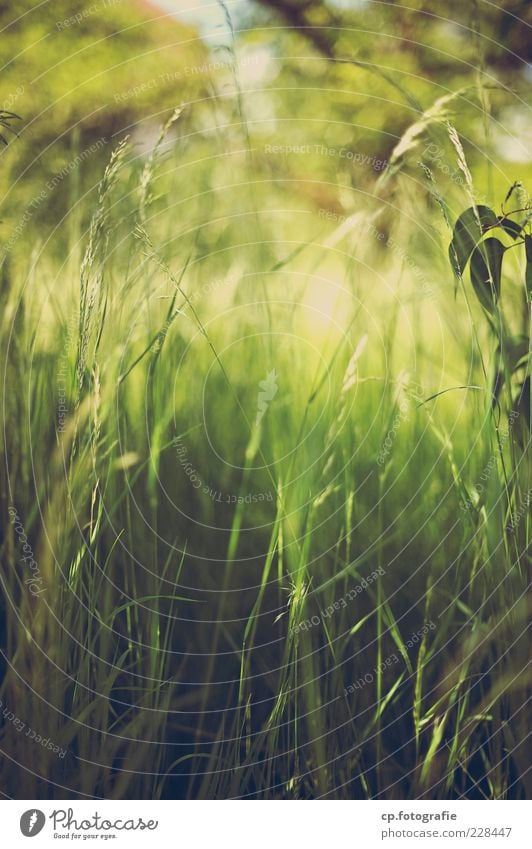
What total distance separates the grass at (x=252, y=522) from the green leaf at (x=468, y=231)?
0.08 ft

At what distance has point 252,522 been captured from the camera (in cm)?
70

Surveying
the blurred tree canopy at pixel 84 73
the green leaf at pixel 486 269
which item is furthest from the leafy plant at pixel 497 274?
the blurred tree canopy at pixel 84 73

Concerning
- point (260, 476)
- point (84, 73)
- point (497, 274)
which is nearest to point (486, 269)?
point (497, 274)

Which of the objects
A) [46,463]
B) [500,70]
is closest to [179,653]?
[46,463]

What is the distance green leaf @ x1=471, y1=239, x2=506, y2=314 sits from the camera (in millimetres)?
688

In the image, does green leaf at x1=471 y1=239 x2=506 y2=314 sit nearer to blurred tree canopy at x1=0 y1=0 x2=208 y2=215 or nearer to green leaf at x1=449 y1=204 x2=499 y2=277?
green leaf at x1=449 y1=204 x2=499 y2=277

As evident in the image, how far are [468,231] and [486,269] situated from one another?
0.04 meters

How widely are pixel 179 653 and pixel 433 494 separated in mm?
312

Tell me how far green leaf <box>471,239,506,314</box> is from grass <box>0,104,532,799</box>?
1.3 inches

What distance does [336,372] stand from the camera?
74 centimetres
